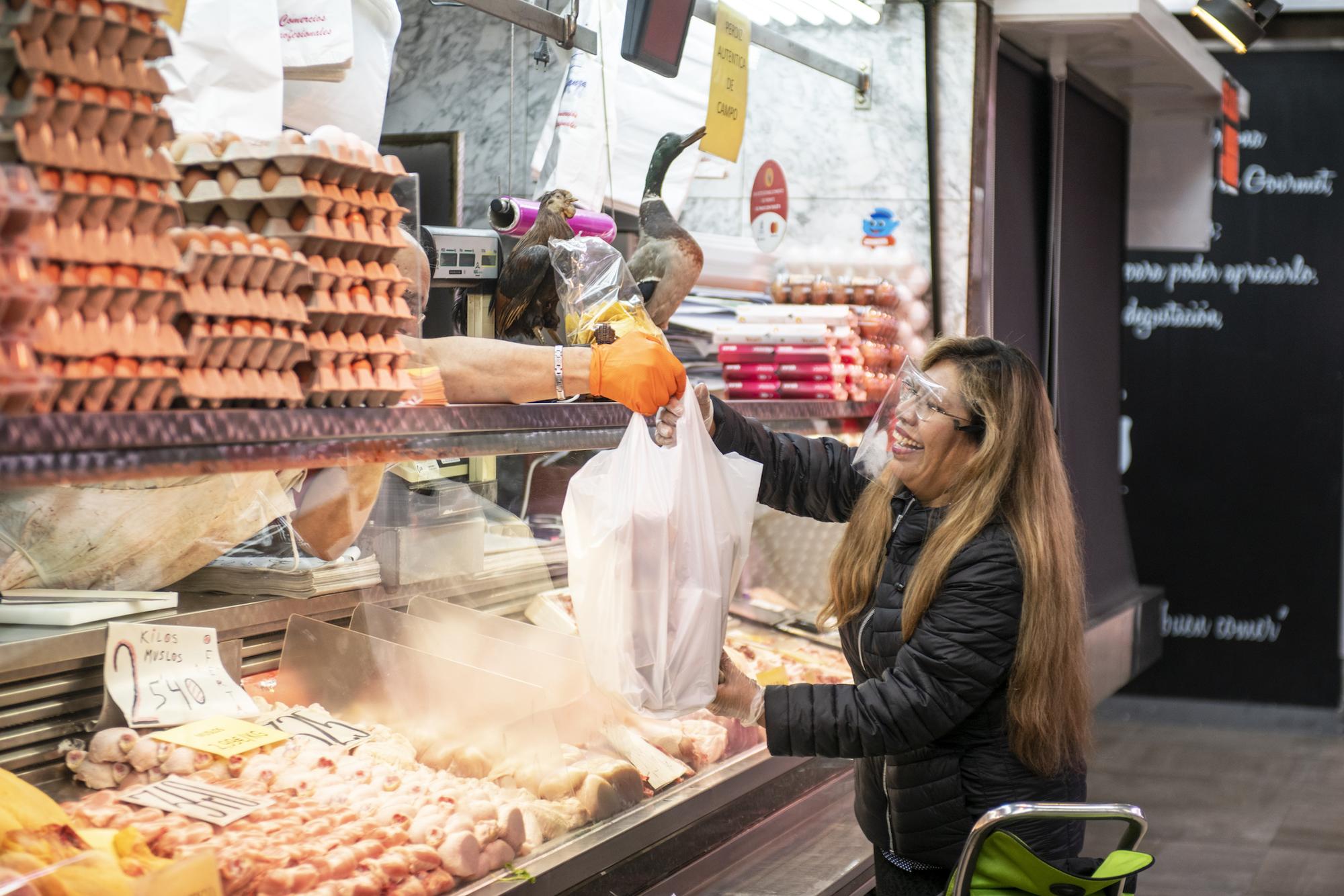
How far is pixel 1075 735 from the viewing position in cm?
221

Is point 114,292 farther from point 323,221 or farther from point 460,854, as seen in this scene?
point 460,854

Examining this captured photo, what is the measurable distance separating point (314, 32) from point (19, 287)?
1.49 meters

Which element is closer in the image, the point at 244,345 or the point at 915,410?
the point at 244,345

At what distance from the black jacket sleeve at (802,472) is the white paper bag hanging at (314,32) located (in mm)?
1053

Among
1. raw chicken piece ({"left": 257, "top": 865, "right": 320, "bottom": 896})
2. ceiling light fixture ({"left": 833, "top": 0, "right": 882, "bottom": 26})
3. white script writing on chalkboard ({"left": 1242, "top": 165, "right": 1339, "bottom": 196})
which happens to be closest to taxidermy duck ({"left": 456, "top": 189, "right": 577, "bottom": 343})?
raw chicken piece ({"left": 257, "top": 865, "right": 320, "bottom": 896})

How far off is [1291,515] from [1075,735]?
524 cm

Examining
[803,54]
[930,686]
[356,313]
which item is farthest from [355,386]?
[803,54]

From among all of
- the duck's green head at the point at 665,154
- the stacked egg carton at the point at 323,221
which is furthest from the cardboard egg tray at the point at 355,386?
the duck's green head at the point at 665,154

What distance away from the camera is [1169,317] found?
7.00 m

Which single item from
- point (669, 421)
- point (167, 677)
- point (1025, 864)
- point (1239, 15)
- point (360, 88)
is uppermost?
point (1239, 15)

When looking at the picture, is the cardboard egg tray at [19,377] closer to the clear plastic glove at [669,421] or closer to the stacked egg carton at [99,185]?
the stacked egg carton at [99,185]

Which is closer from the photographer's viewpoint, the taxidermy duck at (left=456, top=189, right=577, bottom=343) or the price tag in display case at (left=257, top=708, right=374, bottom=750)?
the price tag in display case at (left=257, top=708, right=374, bottom=750)

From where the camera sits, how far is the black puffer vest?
6.74 ft

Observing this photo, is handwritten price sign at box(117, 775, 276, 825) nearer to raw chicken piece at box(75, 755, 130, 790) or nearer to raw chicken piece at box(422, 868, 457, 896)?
raw chicken piece at box(75, 755, 130, 790)
